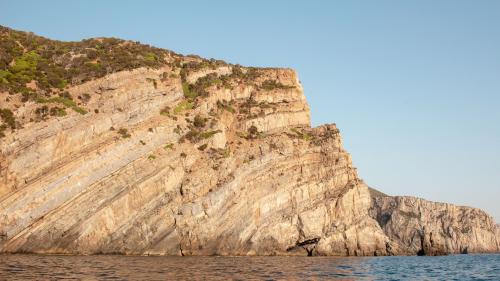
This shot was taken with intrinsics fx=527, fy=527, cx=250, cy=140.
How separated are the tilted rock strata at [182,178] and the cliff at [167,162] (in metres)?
0.15

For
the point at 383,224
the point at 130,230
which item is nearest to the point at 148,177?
the point at 130,230

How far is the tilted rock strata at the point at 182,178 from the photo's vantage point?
54.8m

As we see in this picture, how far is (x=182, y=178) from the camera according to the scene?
6706 centimetres

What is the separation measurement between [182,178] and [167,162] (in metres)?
2.88

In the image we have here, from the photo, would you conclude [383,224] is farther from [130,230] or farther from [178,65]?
[130,230]

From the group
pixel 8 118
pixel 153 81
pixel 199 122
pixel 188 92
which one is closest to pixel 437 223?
pixel 188 92

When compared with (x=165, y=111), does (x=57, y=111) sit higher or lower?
lower

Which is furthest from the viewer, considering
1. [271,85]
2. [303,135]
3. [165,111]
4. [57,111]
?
[271,85]

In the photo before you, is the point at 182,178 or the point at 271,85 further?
the point at 271,85

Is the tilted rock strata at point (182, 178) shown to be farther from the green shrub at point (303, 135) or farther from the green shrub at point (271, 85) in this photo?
the green shrub at point (271, 85)

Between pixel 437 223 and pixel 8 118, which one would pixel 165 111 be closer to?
pixel 8 118

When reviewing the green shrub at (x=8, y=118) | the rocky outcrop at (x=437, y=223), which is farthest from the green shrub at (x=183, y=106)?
the rocky outcrop at (x=437, y=223)

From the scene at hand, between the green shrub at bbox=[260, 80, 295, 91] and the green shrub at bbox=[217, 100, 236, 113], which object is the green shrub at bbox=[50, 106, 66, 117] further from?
the green shrub at bbox=[260, 80, 295, 91]

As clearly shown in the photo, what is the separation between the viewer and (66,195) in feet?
181
